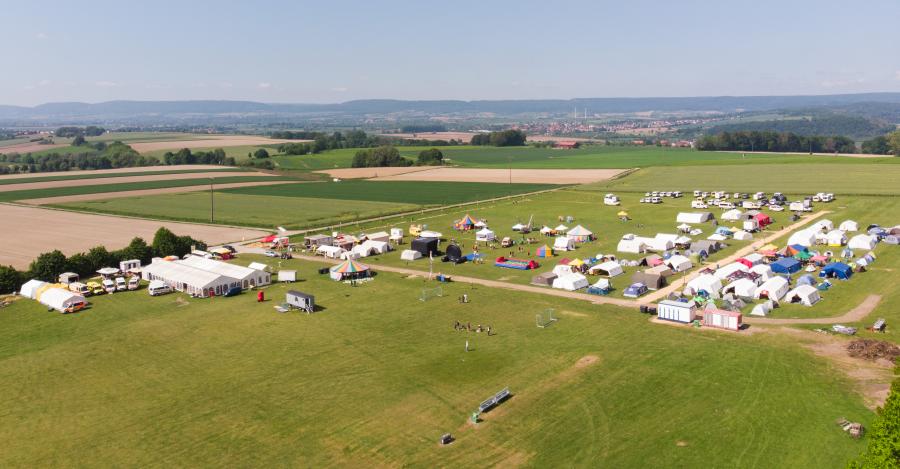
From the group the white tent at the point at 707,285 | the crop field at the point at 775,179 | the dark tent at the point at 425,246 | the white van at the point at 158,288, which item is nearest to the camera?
the white tent at the point at 707,285

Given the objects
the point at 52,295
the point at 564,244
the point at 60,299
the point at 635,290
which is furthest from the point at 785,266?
the point at 52,295

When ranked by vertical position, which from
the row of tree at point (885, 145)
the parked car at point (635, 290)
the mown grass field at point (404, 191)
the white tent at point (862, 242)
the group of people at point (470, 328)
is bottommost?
the group of people at point (470, 328)

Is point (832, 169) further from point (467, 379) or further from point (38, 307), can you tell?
point (38, 307)

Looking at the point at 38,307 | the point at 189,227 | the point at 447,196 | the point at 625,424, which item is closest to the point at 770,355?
the point at 625,424

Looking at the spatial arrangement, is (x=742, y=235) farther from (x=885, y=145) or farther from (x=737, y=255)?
(x=885, y=145)

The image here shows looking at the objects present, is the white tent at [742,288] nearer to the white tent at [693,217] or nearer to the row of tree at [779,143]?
the white tent at [693,217]

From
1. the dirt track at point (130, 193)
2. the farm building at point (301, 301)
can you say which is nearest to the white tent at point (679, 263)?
the farm building at point (301, 301)
